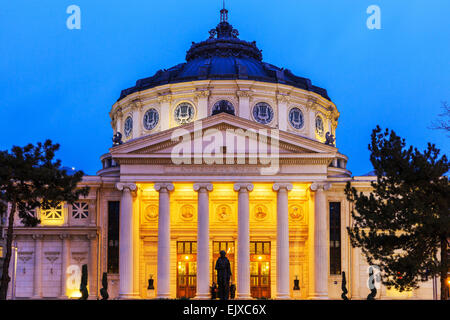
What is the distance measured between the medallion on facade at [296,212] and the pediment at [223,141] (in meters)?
6.85

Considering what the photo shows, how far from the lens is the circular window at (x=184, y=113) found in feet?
224

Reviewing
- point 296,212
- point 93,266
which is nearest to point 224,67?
point 296,212

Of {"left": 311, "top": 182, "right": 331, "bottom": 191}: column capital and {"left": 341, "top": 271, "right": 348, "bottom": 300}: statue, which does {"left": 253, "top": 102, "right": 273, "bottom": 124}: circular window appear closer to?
{"left": 311, "top": 182, "right": 331, "bottom": 191}: column capital

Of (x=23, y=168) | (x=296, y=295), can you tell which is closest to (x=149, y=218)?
(x=296, y=295)

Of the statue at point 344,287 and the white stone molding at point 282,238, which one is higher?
the white stone molding at point 282,238

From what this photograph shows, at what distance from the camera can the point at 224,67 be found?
7119 cm

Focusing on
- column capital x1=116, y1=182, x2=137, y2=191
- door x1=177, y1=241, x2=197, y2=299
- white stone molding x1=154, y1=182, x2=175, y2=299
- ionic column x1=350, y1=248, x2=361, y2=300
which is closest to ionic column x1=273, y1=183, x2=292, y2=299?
ionic column x1=350, y1=248, x2=361, y2=300

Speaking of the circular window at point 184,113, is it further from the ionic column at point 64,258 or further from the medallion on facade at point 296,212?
the ionic column at point 64,258

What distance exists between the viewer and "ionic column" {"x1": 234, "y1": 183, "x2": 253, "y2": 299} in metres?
56.1

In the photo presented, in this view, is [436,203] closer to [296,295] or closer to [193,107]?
[296,295]

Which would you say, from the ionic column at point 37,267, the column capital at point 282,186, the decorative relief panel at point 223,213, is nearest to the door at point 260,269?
the decorative relief panel at point 223,213

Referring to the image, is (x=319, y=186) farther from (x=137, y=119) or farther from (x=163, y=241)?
(x=137, y=119)

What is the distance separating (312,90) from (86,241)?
27.2m

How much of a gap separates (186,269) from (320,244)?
12.1 metres
